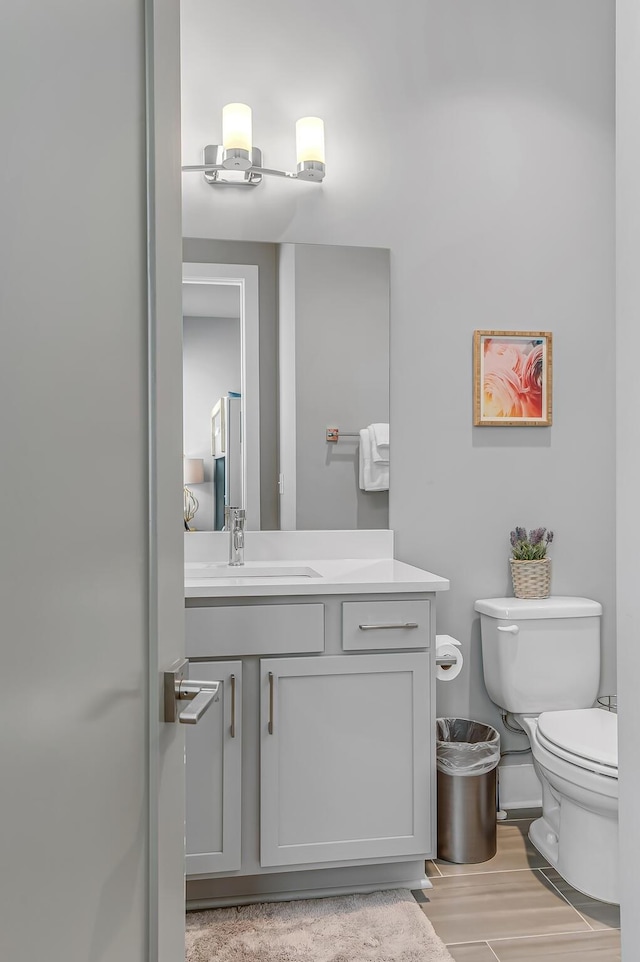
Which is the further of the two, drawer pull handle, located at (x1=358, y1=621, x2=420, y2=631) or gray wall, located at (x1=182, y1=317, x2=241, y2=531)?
gray wall, located at (x1=182, y1=317, x2=241, y2=531)

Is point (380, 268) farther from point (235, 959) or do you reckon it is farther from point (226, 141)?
→ point (235, 959)

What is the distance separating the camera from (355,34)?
→ 2553 mm

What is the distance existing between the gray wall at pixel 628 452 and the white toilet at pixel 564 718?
89 centimetres

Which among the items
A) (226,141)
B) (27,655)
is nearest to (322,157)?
(226,141)

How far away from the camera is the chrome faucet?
7.93 ft

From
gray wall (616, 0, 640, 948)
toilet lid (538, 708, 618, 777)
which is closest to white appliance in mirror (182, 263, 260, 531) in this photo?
toilet lid (538, 708, 618, 777)

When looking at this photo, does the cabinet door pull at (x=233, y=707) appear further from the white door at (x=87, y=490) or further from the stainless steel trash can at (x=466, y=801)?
the white door at (x=87, y=490)

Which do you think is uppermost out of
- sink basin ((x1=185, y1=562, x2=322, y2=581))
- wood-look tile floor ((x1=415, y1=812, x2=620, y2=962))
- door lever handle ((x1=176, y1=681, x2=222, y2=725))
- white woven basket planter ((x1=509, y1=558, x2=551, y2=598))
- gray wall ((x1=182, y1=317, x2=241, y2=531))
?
gray wall ((x1=182, y1=317, x2=241, y2=531))

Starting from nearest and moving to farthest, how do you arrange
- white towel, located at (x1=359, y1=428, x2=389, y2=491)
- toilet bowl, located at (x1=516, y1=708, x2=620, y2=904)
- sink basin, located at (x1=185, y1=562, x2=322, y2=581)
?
toilet bowl, located at (x1=516, y1=708, x2=620, y2=904), sink basin, located at (x1=185, y1=562, x2=322, y2=581), white towel, located at (x1=359, y1=428, x2=389, y2=491)

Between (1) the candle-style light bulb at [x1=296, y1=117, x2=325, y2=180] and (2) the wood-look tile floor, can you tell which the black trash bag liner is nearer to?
(2) the wood-look tile floor

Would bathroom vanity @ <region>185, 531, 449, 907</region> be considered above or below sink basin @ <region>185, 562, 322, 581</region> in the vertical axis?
below

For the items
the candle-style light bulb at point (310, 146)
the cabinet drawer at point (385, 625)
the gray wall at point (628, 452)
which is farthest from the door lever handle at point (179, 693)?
the candle-style light bulb at point (310, 146)

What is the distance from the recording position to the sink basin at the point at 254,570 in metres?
2.35

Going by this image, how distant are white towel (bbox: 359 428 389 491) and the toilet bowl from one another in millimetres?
942
